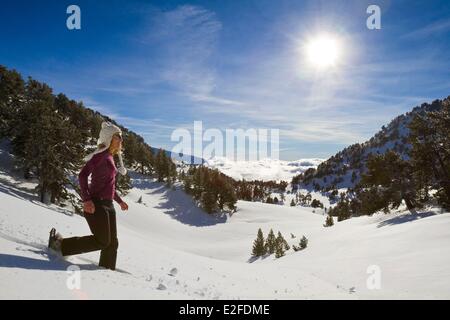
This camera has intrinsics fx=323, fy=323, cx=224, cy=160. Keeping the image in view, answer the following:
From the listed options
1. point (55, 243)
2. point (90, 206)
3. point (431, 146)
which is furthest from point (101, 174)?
point (431, 146)

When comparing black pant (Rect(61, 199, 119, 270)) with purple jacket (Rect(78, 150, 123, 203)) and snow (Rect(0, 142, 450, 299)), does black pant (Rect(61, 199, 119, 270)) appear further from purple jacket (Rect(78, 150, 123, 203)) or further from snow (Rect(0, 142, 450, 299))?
snow (Rect(0, 142, 450, 299))

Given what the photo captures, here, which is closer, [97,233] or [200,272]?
[97,233]

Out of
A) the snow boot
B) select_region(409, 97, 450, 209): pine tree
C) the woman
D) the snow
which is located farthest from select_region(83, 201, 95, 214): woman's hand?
select_region(409, 97, 450, 209): pine tree

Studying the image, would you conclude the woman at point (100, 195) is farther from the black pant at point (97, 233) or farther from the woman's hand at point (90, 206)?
the woman's hand at point (90, 206)

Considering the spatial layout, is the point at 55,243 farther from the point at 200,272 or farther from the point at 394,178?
the point at 394,178

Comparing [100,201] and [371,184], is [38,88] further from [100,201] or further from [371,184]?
[100,201]

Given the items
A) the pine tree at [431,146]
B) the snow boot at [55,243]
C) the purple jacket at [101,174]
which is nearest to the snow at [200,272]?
the snow boot at [55,243]

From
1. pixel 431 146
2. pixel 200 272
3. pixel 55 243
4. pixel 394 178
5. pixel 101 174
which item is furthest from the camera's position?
pixel 394 178

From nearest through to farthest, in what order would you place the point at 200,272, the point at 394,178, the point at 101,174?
the point at 101,174 < the point at 200,272 < the point at 394,178

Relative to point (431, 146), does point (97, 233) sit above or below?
below

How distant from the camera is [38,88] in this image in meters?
78.6

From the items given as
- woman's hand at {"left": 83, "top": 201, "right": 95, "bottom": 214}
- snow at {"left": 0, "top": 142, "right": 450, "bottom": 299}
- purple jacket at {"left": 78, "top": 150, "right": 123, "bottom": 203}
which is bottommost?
snow at {"left": 0, "top": 142, "right": 450, "bottom": 299}
